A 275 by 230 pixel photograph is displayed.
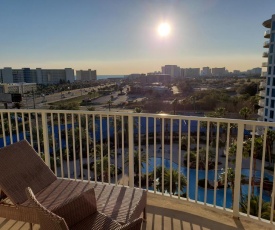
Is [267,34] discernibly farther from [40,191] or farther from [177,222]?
[40,191]

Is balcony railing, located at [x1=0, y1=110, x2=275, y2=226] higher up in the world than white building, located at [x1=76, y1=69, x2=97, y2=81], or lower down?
lower down

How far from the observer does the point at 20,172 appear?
2.56 metres

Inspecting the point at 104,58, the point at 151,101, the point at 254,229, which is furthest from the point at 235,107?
the point at 254,229

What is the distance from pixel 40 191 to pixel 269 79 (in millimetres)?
34357

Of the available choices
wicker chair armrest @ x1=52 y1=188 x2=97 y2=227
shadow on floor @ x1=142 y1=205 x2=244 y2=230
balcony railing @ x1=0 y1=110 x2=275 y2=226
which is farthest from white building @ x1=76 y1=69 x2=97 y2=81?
wicker chair armrest @ x1=52 y1=188 x2=97 y2=227

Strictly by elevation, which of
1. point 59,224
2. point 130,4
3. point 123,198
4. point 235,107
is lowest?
point 235,107

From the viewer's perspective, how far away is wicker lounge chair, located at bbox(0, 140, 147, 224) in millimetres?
2205

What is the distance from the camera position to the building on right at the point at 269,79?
3011 centimetres

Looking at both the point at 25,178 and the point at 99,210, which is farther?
the point at 25,178

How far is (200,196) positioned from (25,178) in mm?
16444

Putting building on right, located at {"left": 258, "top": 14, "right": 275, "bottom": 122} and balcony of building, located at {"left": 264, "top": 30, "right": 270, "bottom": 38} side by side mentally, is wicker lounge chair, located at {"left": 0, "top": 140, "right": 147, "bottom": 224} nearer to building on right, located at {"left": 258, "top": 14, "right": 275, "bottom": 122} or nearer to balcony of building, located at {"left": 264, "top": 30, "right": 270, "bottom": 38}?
building on right, located at {"left": 258, "top": 14, "right": 275, "bottom": 122}

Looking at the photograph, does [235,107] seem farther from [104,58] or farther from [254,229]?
[254,229]

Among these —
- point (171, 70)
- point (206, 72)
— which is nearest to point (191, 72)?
point (206, 72)

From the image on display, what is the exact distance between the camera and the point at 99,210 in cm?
216
